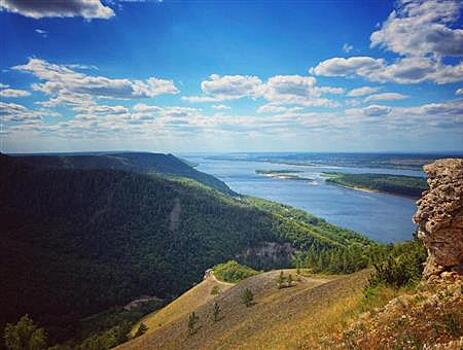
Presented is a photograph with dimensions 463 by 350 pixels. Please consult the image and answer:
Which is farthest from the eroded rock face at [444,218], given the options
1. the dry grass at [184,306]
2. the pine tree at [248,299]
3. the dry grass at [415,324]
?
the dry grass at [184,306]

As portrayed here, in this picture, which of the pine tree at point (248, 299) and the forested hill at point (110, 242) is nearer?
the pine tree at point (248, 299)

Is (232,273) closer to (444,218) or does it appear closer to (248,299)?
(248,299)

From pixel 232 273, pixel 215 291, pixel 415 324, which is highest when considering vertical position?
pixel 415 324

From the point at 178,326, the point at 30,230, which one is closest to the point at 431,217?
the point at 178,326

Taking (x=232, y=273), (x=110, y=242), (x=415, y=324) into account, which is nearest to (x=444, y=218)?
(x=415, y=324)

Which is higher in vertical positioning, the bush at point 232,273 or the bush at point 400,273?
the bush at point 400,273

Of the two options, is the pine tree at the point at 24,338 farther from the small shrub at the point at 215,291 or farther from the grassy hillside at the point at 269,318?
the small shrub at the point at 215,291

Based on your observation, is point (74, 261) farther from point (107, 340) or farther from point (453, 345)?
point (453, 345)
